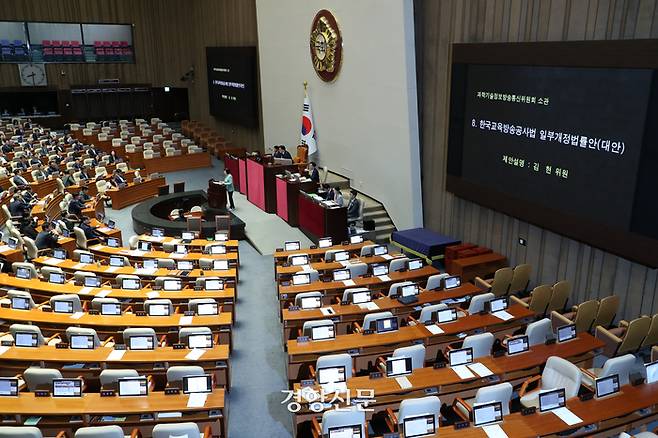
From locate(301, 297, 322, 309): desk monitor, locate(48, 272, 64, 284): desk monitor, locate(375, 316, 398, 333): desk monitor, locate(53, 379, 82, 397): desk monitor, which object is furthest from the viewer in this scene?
locate(48, 272, 64, 284): desk monitor

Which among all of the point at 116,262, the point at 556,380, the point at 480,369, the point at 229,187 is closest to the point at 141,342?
the point at 116,262

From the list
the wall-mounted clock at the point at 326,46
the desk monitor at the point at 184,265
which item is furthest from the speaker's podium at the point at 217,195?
the desk monitor at the point at 184,265

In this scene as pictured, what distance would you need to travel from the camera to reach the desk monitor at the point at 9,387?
6.56 m

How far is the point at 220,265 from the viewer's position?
37.4ft

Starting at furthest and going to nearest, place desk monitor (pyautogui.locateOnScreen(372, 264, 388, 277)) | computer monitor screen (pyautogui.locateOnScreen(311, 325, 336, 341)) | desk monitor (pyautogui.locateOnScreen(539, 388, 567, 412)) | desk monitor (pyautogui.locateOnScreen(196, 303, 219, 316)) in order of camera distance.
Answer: desk monitor (pyautogui.locateOnScreen(372, 264, 388, 277)) < desk monitor (pyautogui.locateOnScreen(196, 303, 219, 316)) < computer monitor screen (pyautogui.locateOnScreen(311, 325, 336, 341)) < desk monitor (pyautogui.locateOnScreen(539, 388, 567, 412))

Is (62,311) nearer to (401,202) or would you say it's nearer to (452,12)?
(401,202)

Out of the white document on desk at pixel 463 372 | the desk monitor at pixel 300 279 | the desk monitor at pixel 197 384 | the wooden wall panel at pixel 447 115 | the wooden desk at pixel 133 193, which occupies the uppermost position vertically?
the wooden wall panel at pixel 447 115

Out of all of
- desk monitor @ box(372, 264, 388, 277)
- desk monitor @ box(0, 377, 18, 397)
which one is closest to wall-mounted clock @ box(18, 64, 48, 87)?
desk monitor @ box(372, 264, 388, 277)

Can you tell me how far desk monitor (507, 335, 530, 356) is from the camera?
7.52 m

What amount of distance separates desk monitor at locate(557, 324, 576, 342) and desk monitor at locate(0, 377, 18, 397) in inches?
280

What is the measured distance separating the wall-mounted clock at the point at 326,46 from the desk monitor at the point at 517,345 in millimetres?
11227

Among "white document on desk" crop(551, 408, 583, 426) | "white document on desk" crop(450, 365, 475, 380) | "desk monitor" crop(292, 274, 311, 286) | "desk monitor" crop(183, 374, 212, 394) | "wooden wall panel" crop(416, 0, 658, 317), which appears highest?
"wooden wall panel" crop(416, 0, 658, 317)

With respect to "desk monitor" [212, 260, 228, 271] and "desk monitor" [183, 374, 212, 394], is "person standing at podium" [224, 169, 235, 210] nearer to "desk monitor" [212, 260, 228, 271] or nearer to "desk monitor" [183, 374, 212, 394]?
"desk monitor" [212, 260, 228, 271]

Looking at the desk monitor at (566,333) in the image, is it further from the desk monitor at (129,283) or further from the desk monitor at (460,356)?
the desk monitor at (129,283)
